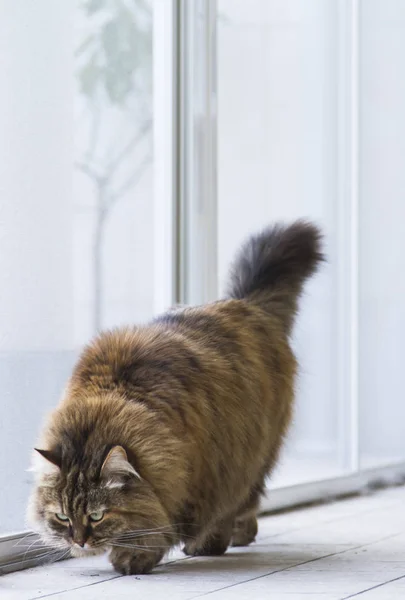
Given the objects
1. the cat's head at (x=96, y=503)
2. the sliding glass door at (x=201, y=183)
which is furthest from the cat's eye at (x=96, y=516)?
the sliding glass door at (x=201, y=183)

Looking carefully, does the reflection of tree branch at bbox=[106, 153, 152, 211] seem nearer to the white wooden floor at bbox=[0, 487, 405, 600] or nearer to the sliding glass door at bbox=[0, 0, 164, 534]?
the sliding glass door at bbox=[0, 0, 164, 534]

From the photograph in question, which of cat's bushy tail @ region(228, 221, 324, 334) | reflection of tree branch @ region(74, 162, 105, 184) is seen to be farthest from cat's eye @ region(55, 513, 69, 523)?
reflection of tree branch @ region(74, 162, 105, 184)

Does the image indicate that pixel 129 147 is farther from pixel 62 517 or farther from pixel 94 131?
pixel 62 517

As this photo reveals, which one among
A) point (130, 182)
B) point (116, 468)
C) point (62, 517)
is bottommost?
point (62, 517)

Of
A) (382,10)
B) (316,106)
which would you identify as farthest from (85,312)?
(382,10)

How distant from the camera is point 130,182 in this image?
3.12m

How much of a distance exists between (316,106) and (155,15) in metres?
0.96

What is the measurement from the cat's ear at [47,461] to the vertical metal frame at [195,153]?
1.06 meters

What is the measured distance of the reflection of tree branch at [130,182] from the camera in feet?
9.95

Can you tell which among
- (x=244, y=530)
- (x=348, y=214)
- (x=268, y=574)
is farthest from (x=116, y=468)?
(x=348, y=214)

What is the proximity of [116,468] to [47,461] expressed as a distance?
6.0 inches

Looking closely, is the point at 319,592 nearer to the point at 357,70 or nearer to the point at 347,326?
the point at 347,326

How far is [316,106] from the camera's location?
3996mm

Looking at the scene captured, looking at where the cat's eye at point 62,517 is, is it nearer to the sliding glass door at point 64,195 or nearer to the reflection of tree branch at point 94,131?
the sliding glass door at point 64,195
